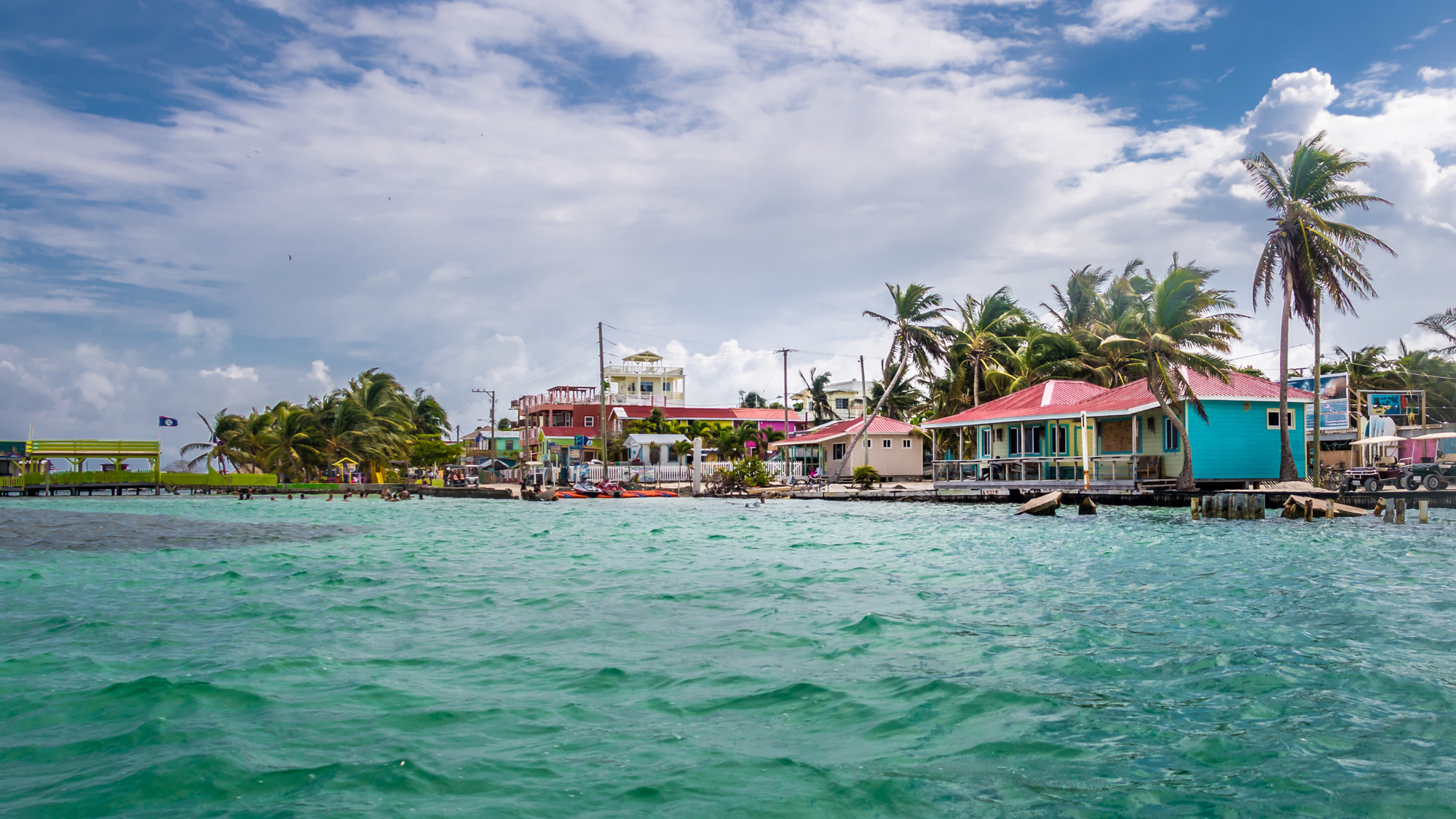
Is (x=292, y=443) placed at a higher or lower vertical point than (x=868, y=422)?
lower

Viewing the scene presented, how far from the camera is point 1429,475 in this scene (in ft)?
87.5

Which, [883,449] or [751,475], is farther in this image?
[883,449]

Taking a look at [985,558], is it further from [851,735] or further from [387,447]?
[387,447]

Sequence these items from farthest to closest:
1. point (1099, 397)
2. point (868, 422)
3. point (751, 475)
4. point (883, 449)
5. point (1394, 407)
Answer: point (883, 449), point (868, 422), point (751, 475), point (1394, 407), point (1099, 397)

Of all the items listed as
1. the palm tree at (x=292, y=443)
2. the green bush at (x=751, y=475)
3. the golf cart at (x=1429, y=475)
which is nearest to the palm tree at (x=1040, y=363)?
the green bush at (x=751, y=475)

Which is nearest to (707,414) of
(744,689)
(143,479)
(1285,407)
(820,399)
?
(820,399)

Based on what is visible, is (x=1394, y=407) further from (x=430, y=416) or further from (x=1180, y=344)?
(x=430, y=416)

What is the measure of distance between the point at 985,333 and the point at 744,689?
39056mm

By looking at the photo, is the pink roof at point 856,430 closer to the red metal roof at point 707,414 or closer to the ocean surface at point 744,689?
the red metal roof at point 707,414

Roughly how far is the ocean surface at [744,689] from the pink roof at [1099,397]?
15.2m

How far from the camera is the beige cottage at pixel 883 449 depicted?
46750 millimetres

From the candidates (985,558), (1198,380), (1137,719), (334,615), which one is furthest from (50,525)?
(1198,380)

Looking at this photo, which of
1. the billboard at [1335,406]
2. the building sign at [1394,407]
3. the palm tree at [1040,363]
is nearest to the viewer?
the billboard at [1335,406]

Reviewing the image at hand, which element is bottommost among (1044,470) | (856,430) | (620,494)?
(620,494)
